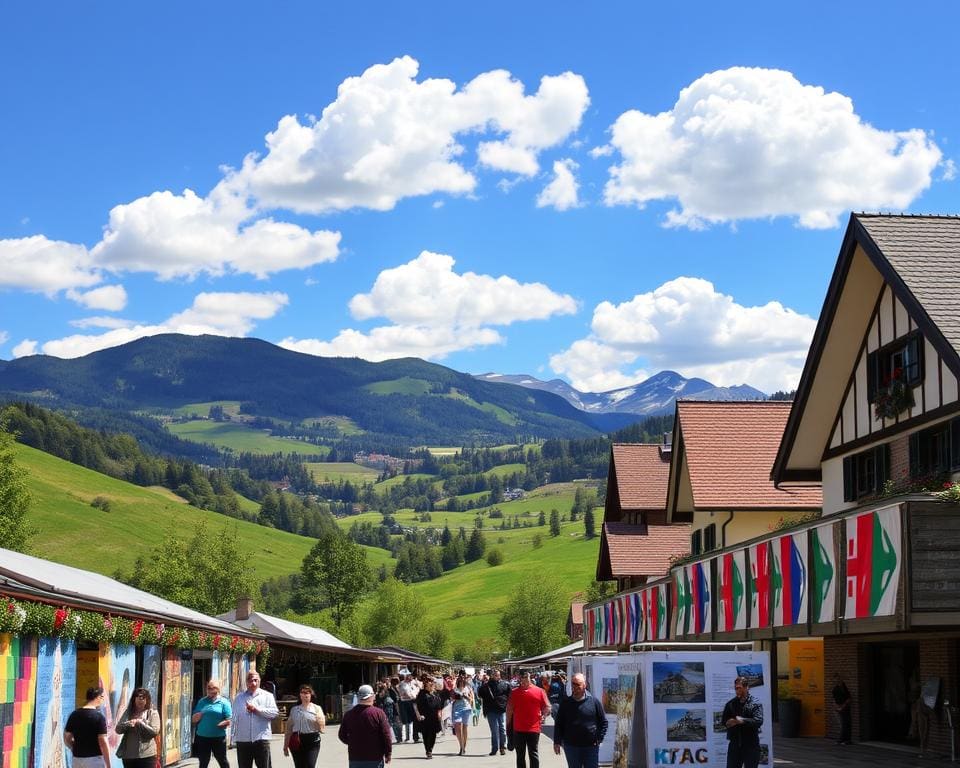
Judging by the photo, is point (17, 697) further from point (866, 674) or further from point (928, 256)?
point (866, 674)

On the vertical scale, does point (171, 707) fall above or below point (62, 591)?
below

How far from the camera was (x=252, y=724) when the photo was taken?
1845 centimetres

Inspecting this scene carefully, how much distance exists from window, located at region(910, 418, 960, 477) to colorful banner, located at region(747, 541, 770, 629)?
9.65 feet

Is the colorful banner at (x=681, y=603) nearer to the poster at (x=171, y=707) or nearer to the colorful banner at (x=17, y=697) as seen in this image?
the poster at (x=171, y=707)

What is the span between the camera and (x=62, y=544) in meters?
167

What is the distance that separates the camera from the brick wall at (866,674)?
23.7m

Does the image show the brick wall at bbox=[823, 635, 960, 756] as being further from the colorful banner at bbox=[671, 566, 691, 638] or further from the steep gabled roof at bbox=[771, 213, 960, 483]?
the steep gabled roof at bbox=[771, 213, 960, 483]

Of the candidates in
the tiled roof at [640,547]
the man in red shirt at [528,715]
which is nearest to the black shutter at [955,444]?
the man in red shirt at [528,715]

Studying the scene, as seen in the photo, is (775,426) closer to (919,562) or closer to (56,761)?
(919,562)

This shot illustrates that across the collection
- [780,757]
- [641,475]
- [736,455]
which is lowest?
[780,757]

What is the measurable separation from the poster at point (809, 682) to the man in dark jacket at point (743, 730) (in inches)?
562

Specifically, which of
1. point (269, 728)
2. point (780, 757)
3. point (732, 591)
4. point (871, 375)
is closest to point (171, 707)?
point (269, 728)

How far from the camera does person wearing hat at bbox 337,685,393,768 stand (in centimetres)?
1605

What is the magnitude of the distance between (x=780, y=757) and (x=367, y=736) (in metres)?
11.5
